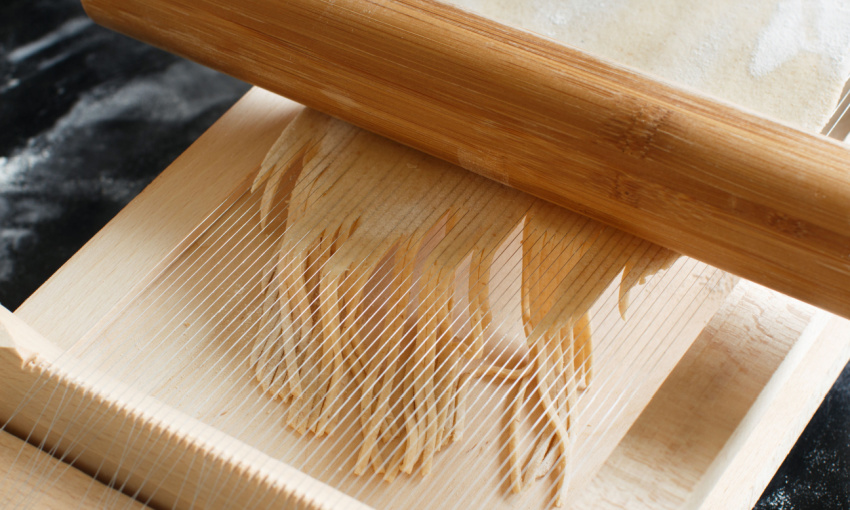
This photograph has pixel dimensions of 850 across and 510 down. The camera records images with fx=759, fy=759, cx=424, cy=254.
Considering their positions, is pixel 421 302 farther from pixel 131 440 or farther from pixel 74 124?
pixel 74 124

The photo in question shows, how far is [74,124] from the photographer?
4.44 feet

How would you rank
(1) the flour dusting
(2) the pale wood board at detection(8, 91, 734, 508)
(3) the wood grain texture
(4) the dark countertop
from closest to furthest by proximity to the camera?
(3) the wood grain texture < (2) the pale wood board at detection(8, 91, 734, 508) < (1) the flour dusting < (4) the dark countertop

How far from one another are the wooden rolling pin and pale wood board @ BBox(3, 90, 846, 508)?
0.15 meters

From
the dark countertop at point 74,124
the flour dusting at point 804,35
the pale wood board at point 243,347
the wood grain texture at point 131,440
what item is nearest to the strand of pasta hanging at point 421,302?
the pale wood board at point 243,347

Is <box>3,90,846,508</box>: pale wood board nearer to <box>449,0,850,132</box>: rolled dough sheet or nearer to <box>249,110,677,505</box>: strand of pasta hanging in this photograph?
<box>249,110,677,505</box>: strand of pasta hanging

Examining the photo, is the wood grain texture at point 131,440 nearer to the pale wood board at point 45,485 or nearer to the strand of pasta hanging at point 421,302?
the pale wood board at point 45,485

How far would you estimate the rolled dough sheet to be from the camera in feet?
2.75

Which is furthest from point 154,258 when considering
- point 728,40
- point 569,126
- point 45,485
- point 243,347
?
point 728,40

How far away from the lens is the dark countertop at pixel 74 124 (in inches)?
47.4

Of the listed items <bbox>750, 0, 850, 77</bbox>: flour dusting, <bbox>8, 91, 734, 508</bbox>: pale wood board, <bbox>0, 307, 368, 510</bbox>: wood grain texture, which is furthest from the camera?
<bbox>750, 0, 850, 77</bbox>: flour dusting

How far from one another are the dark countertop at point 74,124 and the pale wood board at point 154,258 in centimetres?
31

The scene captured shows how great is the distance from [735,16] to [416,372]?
0.56m

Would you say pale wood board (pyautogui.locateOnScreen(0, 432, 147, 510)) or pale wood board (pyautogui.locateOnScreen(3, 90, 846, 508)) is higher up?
pale wood board (pyautogui.locateOnScreen(3, 90, 846, 508))

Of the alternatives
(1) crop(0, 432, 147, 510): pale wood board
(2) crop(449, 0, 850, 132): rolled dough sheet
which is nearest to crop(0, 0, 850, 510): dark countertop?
(2) crop(449, 0, 850, 132): rolled dough sheet
